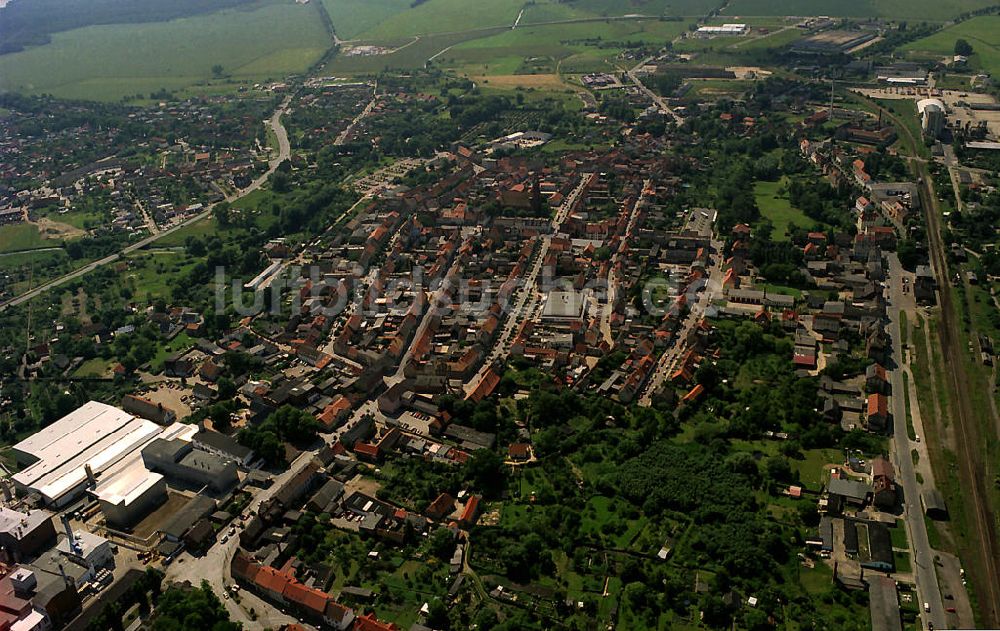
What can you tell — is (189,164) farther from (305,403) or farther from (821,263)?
(821,263)

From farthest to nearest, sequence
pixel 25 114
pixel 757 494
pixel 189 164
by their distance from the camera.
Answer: pixel 25 114, pixel 189 164, pixel 757 494

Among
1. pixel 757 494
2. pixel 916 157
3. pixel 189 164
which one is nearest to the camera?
pixel 757 494

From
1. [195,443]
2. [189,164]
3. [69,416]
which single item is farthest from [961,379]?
[189,164]

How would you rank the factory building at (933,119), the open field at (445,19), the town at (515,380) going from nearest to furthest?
the town at (515,380) < the factory building at (933,119) < the open field at (445,19)

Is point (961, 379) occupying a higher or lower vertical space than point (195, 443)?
higher

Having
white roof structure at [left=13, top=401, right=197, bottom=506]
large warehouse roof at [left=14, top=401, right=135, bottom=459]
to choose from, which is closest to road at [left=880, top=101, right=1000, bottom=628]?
white roof structure at [left=13, top=401, right=197, bottom=506]

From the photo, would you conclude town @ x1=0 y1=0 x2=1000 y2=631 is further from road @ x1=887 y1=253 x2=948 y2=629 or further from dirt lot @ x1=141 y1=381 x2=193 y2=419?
dirt lot @ x1=141 y1=381 x2=193 y2=419

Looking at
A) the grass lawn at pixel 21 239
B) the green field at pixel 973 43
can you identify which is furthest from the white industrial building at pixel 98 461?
the green field at pixel 973 43

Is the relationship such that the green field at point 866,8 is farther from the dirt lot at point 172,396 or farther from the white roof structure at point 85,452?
the white roof structure at point 85,452
